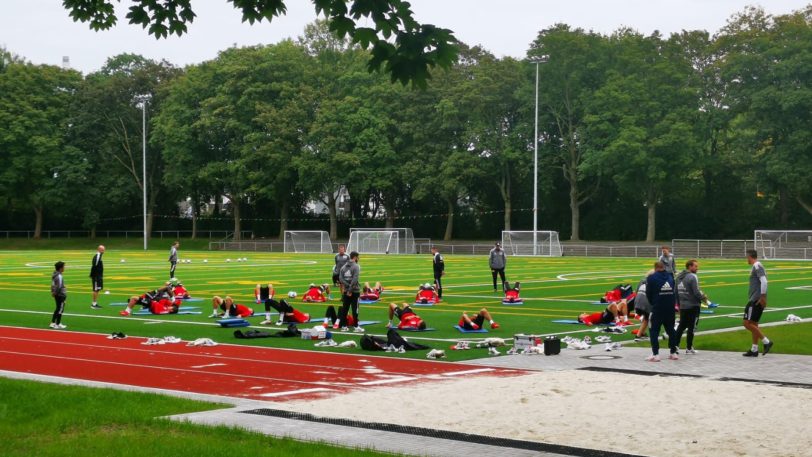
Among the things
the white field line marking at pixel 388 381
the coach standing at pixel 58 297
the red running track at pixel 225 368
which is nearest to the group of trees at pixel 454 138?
the coach standing at pixel 58 297

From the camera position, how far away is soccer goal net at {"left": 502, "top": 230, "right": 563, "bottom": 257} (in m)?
79.1

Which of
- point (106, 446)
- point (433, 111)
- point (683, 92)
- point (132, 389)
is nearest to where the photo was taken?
point (106, 446)

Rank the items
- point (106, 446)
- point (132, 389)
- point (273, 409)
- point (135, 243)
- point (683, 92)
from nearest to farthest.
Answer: point (106, 446) → point (273, 409) → point (132, 389) → point (683, 92) → point (135, 243)

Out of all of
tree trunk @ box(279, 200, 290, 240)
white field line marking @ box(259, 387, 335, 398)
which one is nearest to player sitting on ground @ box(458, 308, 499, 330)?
white field line marking @ box(259, 387, 335, 398)

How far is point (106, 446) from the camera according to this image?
10.9 m

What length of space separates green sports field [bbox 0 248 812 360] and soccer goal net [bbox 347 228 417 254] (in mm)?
18949

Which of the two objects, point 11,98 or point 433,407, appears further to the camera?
point 11,98

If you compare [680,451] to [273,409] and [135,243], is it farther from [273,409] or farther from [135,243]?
[135,243]

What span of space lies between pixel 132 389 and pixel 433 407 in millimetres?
4791

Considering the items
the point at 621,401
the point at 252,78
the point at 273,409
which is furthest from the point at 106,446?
the point at 252,78

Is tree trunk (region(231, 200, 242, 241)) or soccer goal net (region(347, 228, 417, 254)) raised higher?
tree trunk (region(231, 200, 242, 241))

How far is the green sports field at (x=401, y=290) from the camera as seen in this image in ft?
84.9

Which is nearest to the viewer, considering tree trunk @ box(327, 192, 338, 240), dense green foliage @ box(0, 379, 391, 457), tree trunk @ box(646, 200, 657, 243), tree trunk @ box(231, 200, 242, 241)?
dense green foliage @ box(0, 379, 391, 457)

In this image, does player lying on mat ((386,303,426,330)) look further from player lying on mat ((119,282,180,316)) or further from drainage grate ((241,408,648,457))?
drainage grate ((241,408,648,457))
